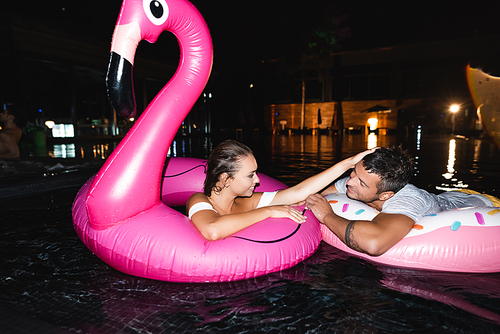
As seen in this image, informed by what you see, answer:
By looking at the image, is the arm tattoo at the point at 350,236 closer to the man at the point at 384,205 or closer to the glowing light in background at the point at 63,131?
the man at the point at 384,205

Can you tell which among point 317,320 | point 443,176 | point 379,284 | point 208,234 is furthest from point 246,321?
point 443,176

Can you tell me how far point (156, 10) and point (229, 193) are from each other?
4.47 ft

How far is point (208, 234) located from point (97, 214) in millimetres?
787

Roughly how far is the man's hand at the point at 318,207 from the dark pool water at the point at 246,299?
0.40 meters

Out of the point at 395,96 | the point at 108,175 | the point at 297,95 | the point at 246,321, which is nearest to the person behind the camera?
the point at 246,321

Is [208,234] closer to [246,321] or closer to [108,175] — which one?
[246,321]

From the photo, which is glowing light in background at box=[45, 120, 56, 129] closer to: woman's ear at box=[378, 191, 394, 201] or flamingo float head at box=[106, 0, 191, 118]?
flamingo float head at box=[106, 0, 191, 118]

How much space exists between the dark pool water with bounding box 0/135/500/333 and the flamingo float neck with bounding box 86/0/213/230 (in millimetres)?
508

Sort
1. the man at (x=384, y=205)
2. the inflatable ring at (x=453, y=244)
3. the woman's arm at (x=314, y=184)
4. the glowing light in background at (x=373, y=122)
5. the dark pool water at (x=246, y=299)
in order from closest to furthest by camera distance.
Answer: the dark pool water at (x=246, y=299), the man at (x=384, y=205), the inflatable ring at (x=453, y=244), the woman's arm at (x=314, y=184), the glowing light in background at (x=373, y=122)

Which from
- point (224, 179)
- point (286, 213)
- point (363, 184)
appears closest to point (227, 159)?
point (224, 179)

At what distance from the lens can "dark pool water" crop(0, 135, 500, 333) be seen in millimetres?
1783

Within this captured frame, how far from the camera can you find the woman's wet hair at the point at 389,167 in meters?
2.40

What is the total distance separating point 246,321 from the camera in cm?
184

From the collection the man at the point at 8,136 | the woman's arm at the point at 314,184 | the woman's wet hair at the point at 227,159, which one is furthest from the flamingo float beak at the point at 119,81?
the man at the point at 8,136
